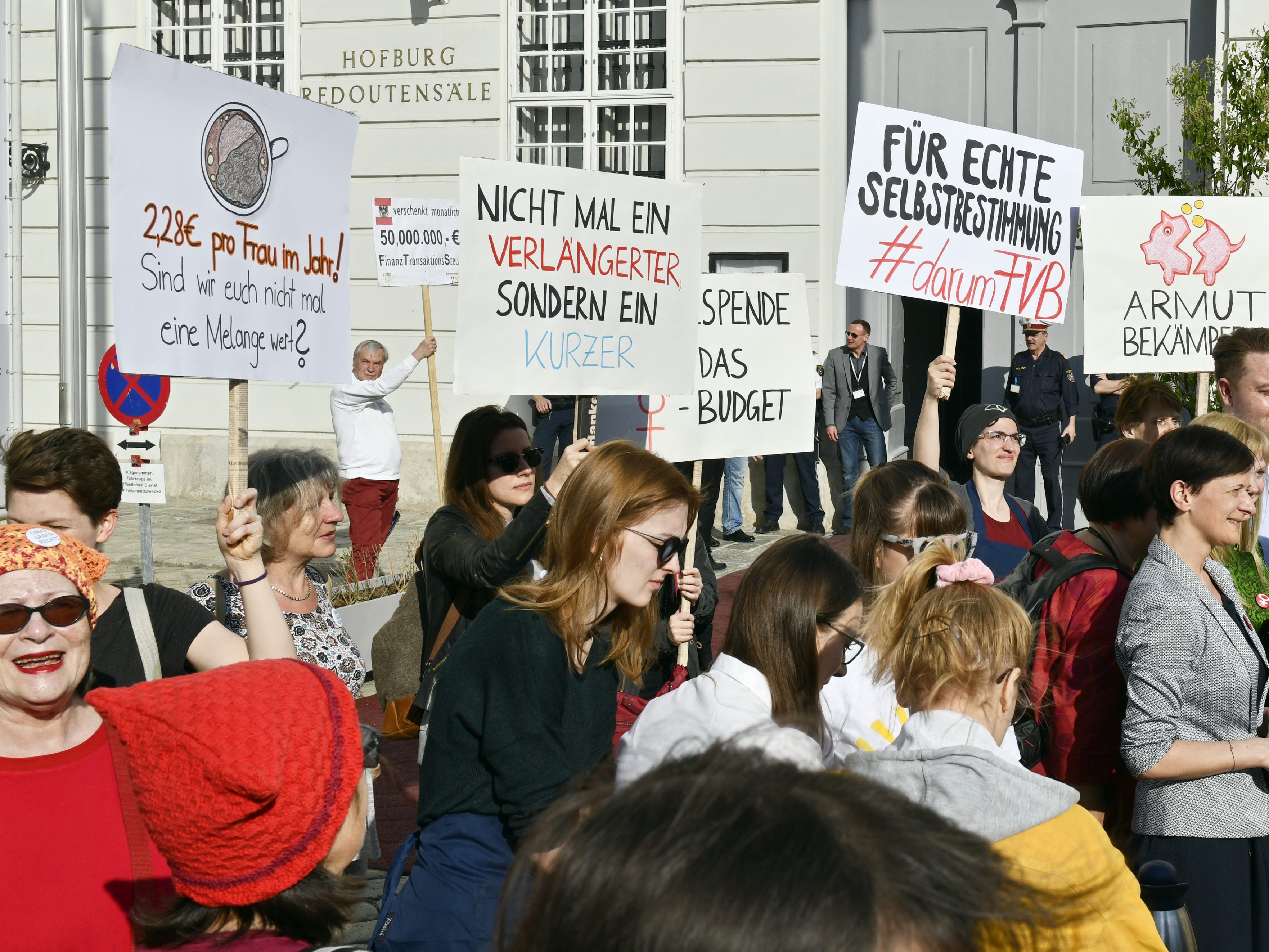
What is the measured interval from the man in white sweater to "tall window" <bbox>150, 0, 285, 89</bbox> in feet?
21.0

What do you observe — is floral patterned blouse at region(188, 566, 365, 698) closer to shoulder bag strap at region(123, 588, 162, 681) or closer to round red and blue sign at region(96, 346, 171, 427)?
shoulder bag strap at region(123, 588, 162, 681)

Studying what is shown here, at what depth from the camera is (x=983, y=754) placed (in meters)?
2.02

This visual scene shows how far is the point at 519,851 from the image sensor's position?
887mm

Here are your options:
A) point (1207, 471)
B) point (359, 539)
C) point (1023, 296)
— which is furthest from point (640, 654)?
point (359, 539)

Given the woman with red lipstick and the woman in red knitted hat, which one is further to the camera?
the woman with red lipstick

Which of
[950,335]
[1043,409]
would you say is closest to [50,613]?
[950,335]

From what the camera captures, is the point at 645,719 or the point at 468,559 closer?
the point at 645,719

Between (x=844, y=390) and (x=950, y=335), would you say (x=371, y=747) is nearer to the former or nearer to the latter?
(x=950, y=335)

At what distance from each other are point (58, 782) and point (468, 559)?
1622 mm

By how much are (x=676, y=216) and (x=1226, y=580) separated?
2.71 m

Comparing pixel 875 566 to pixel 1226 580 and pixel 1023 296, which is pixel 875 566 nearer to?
pixel 1226 580

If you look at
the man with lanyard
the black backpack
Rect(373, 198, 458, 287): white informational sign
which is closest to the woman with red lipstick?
the black backpack

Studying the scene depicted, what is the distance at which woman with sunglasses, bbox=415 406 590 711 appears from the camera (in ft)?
11.4

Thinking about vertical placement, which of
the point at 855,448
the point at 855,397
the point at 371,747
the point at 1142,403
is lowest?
the point at 371,747
